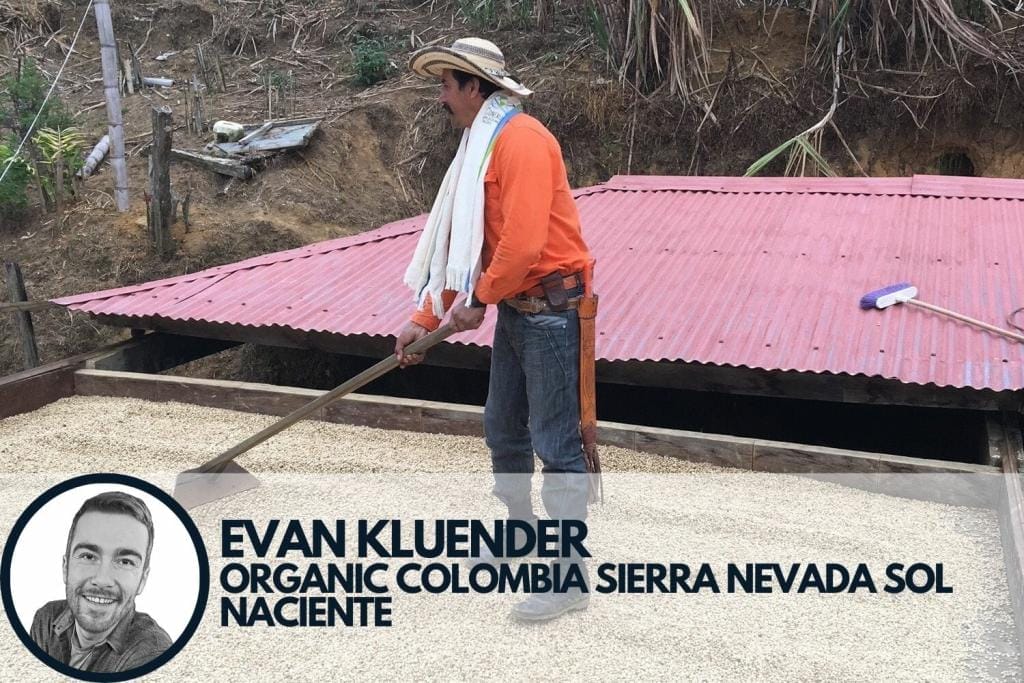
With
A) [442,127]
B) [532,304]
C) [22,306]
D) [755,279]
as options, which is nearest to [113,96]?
[442,127]

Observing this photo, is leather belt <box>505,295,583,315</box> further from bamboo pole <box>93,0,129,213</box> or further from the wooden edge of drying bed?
bamboo pole <box>93,0,129,213</box>

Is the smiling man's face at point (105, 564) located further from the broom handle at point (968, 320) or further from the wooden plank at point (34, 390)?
the broom handle at point (968, 320)

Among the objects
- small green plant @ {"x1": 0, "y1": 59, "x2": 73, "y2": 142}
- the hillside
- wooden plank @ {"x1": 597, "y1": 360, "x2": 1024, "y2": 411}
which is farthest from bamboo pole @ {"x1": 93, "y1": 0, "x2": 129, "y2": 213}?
wooden plank @ {"x1": 597, "y1": 360, "x2": 1024, "y2": 411}

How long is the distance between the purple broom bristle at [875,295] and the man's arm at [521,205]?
255cm

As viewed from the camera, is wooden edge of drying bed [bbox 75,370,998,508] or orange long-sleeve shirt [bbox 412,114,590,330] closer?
orange long-sleeve shirt [bbox 412,114,590,330]

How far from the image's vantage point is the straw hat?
2658 mm

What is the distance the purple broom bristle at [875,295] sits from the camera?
181 inches

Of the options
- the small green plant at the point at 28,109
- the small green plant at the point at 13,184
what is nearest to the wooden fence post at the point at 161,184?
the small green plant at the point at 13,184

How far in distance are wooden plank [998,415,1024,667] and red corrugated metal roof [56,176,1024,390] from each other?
0.27 meters

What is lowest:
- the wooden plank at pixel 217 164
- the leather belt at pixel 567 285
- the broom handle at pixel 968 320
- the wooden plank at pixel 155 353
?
the wooden plank at pixel 155 353

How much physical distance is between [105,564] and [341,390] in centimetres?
109

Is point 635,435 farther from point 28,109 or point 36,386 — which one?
point 28,109

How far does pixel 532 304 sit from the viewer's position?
8.97 feet

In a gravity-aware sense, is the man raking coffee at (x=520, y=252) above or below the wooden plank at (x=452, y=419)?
above
